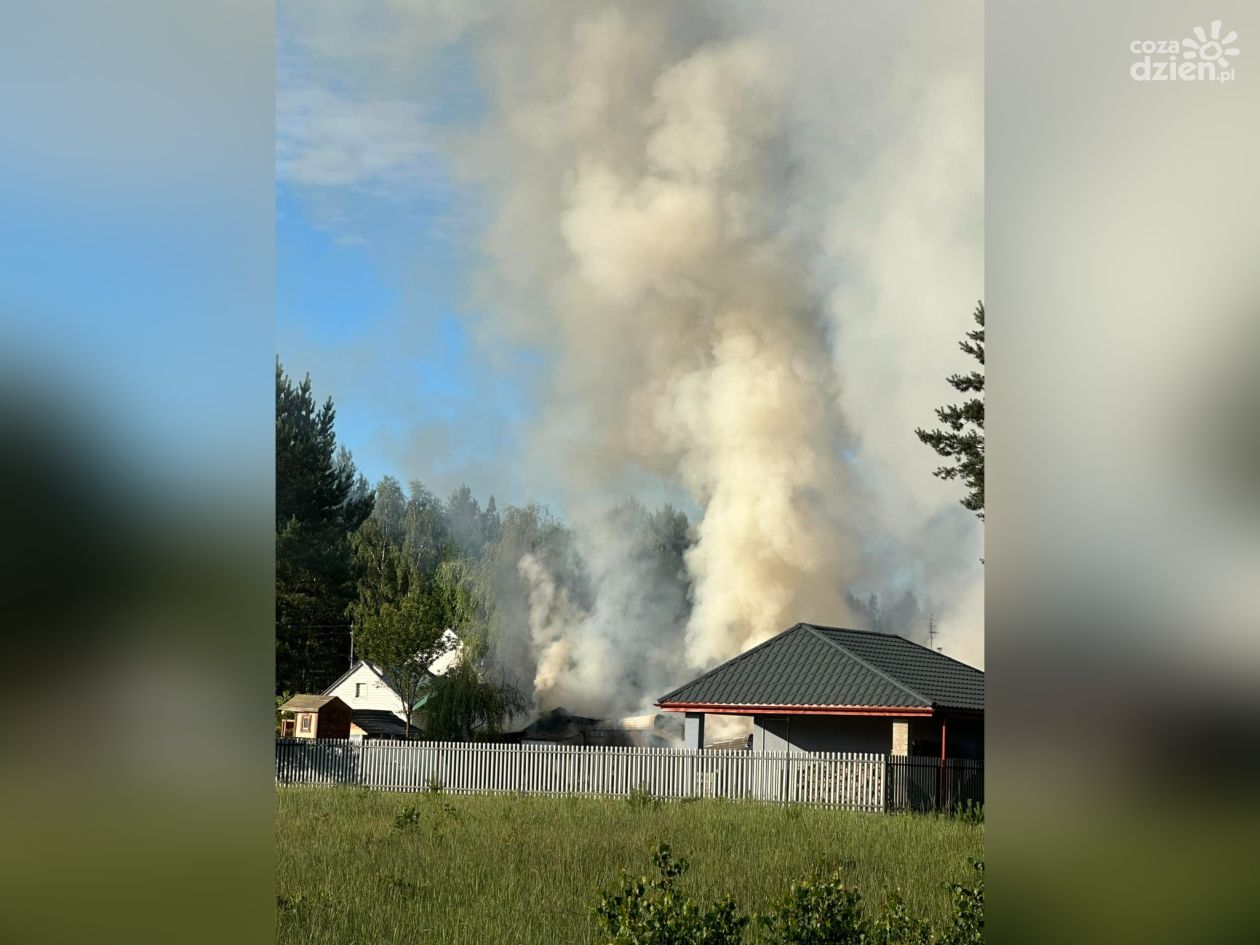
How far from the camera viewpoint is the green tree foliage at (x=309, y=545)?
3047 cm

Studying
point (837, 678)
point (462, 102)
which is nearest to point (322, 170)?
point (462, 102)

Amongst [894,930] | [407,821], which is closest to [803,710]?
[407,821]

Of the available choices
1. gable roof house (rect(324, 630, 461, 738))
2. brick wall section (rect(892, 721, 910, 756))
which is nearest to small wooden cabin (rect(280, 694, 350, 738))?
gable roof house (rect(324, 630, 461, 738))

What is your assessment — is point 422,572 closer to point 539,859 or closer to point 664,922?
point 539,859

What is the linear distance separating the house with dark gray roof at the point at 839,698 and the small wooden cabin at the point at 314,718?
9995 millimetres

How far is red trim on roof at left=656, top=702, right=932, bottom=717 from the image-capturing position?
17003 millimetres

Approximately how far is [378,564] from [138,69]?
3551 cm

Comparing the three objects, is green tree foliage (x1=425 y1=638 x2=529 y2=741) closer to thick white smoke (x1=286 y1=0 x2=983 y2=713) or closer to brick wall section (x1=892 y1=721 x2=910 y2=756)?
thick white smoke (x1=286 y1=0 x2=983 y2=713)

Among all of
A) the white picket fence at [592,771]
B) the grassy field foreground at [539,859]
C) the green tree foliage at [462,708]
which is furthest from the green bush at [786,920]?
the green tree foliage at [462,708]

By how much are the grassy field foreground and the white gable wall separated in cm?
A: 1954

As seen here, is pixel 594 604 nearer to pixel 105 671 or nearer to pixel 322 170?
pixel 322 170

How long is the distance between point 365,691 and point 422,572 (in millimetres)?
4710

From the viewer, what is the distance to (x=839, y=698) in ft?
57.7

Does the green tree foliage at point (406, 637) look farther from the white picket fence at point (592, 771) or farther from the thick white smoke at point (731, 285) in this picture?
the white picket fence at point (592, 771)
